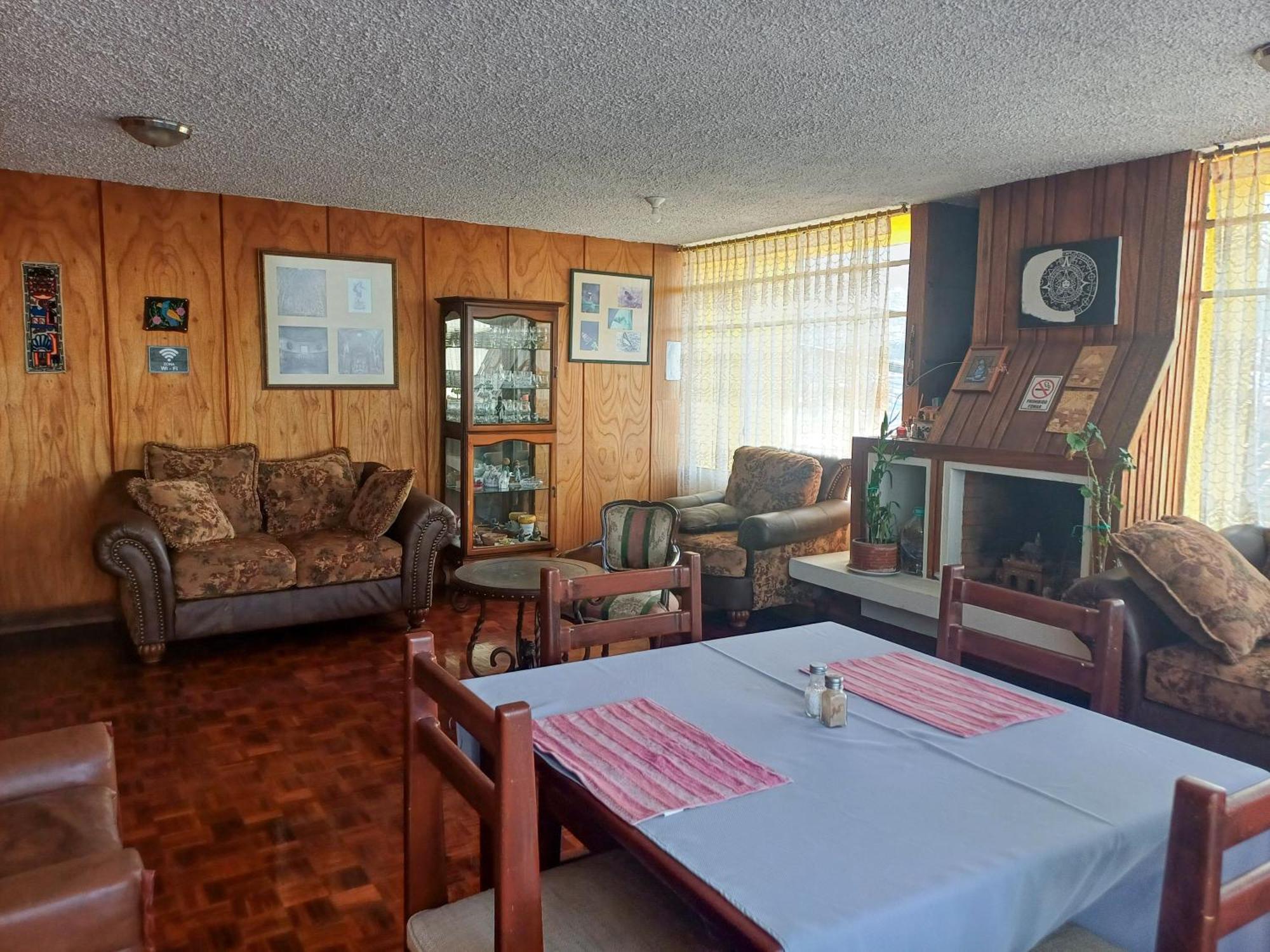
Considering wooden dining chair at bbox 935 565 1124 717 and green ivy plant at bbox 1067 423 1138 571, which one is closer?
wooden dining chair at bbox 935 565 1124 717

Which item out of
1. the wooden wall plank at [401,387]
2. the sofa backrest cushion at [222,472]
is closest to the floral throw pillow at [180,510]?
the sofa backrest cushion at [222,472]

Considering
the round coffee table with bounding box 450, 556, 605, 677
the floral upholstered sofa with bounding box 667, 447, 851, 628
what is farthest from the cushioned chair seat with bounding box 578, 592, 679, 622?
the floral upholstered sofa with bounding box 667, 447, 851, 628

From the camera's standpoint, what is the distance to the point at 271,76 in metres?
2.96

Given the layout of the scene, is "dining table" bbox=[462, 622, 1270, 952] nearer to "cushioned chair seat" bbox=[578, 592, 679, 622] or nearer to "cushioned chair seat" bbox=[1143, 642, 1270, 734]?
"cushioned chair seat" bbox=[1143, 642, 1270, 734]

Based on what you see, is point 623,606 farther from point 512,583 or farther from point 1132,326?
point 1132,326

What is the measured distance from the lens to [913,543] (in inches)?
187

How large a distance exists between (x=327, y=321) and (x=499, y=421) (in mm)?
1156

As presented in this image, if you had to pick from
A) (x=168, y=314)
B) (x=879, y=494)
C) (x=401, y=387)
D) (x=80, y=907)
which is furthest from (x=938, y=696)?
(x=168, y=314)

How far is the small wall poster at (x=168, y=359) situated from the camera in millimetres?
4957

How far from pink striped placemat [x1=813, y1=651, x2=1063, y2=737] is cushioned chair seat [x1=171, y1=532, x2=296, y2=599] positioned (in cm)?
326

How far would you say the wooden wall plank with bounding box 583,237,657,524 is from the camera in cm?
642

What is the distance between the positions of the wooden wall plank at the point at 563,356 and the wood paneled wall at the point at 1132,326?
9.11 ft

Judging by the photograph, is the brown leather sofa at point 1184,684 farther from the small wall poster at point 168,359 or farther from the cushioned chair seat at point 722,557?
the small wall poster at point 168,359

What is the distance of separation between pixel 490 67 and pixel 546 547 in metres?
3.60
